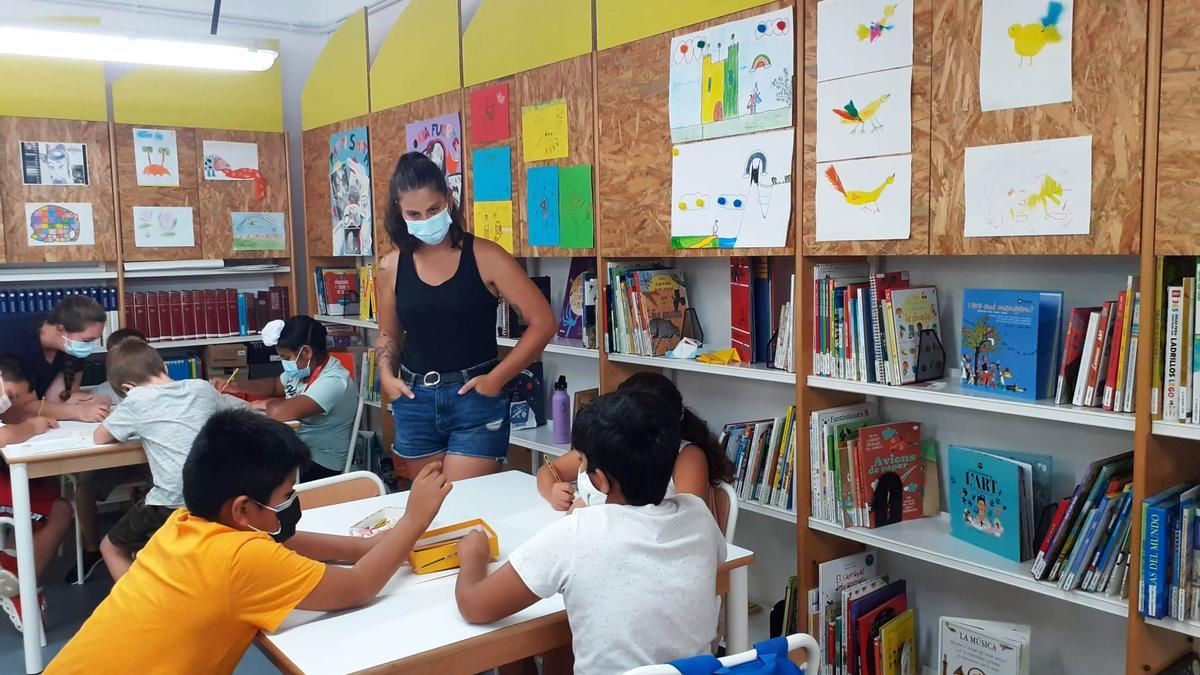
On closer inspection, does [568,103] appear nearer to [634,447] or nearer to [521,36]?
[521,36]

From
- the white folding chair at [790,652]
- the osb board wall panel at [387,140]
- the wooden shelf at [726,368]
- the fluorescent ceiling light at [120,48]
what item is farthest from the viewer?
the osb board wall panel at [387,140]

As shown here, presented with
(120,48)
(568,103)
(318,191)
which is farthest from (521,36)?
(318,191)

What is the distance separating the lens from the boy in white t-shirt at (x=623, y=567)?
5.27 ft

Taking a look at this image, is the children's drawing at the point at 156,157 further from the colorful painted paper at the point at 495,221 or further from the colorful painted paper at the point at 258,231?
the colorful painted paper at the point at 495,221

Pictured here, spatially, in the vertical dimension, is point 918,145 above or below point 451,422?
above

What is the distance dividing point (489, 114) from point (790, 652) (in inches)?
114

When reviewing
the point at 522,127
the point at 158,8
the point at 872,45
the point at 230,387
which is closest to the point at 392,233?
the point at 522,127

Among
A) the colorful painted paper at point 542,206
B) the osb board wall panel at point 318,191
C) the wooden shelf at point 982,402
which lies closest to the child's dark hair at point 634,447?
the wooden shelf at point 982,402

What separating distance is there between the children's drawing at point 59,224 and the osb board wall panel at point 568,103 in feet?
9.17

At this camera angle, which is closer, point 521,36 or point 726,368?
point 726,368

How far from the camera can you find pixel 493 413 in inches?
111

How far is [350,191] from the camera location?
518cm

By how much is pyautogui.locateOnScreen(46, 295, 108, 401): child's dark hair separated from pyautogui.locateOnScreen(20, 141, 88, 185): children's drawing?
137cm

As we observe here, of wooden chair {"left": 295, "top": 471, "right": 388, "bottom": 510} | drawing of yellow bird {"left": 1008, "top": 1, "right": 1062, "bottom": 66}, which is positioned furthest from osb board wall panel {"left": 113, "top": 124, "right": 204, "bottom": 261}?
drawing of yellow bird {"left": 1008, "top": 1, "right": 1062, "bottom": 66}
